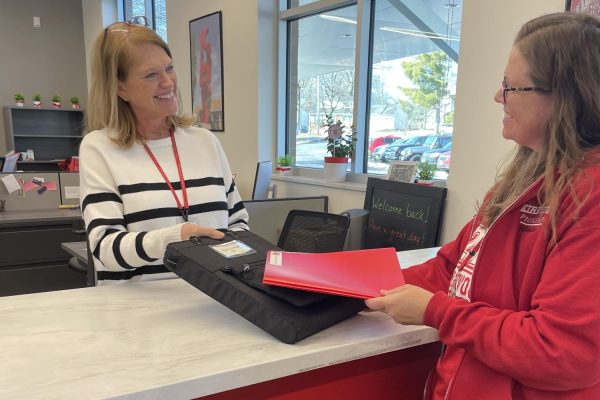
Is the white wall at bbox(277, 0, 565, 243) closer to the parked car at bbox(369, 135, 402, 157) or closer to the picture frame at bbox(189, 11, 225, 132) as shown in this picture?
the parked car at bbox(369, 135, 402, 157)

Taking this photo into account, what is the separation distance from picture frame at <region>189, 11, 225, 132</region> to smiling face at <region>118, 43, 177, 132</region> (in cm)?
293

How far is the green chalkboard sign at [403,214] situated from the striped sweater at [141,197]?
118 centimetres

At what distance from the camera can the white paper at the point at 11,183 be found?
10.5 ft

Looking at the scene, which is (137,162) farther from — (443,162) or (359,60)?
(359,60)

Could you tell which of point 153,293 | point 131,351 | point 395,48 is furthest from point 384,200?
point 131,351

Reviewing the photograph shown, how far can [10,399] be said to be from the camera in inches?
24.0

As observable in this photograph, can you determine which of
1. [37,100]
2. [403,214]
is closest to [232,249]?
[403,214]

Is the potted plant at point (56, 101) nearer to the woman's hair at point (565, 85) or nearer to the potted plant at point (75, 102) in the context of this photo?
the potted plant at point (75, 102)

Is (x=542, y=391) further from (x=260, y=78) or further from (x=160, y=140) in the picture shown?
(x=260, y=78)

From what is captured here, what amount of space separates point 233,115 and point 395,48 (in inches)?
70.7

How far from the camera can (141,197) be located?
3.93 ft

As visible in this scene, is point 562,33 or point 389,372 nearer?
point 562,33

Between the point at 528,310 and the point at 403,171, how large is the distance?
1.77 metres

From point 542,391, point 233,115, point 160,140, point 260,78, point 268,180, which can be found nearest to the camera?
point 542,391
